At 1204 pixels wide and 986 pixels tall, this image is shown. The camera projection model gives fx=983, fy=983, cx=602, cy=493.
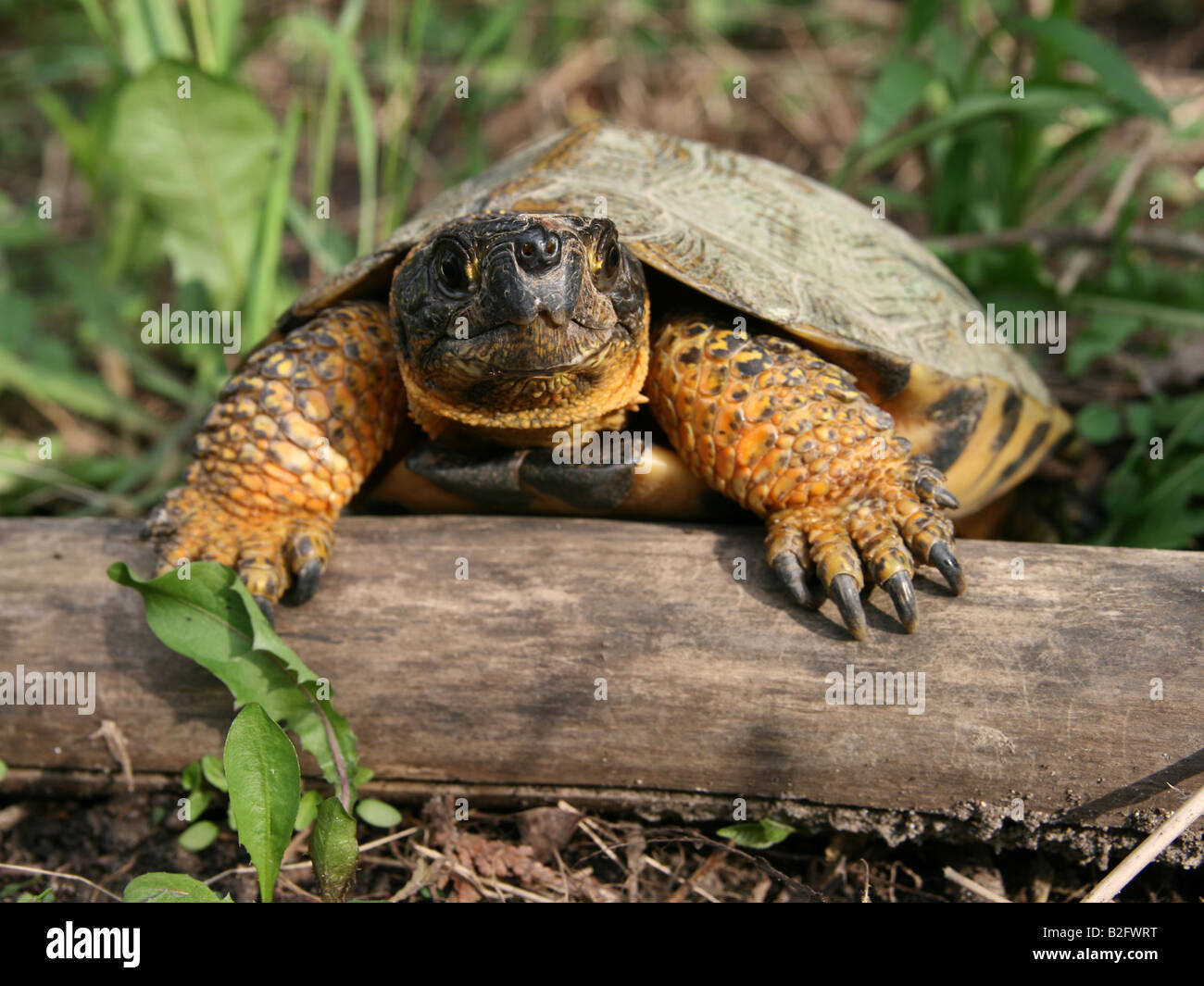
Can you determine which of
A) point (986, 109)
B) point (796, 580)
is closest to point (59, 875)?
point (796, 580)

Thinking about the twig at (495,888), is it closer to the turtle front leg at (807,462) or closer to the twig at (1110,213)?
the turtle front leg at (807,462)

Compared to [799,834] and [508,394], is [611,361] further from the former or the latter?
[799,834]

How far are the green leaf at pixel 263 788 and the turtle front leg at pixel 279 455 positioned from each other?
60cm

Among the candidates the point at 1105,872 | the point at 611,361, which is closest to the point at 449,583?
the point at 611,361

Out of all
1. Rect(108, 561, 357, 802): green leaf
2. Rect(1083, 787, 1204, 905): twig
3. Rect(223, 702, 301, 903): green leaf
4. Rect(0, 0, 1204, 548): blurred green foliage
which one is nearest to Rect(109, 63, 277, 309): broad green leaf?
Rect(0, 0, 1204, 548): blurred green foliage

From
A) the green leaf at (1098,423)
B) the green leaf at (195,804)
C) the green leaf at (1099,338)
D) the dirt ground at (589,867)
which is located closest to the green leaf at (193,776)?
the green leaf at (195,804)

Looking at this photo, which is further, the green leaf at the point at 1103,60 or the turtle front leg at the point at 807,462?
the green leaf at the point at 1103,60

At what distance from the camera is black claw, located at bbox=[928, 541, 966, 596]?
2.18 metres

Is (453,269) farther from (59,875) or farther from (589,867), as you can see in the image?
(59,875)

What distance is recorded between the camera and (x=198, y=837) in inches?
92.2

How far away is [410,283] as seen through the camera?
96.0 inches

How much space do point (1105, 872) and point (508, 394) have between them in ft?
5.76

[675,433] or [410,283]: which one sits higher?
[410,283]

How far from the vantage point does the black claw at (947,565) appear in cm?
218
